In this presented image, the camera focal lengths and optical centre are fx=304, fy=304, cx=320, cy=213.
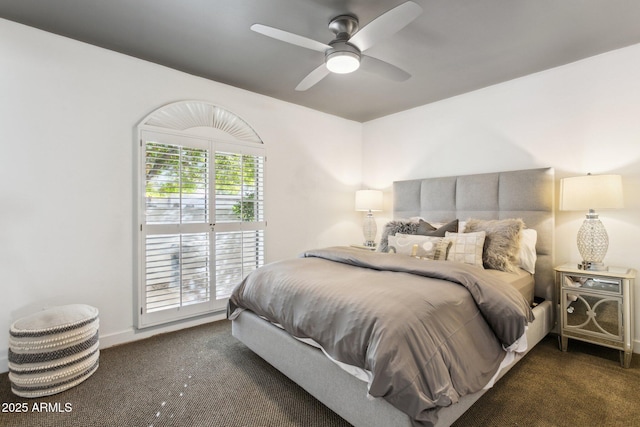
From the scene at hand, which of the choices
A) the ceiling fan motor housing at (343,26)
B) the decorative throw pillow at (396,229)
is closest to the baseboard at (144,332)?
the decorative throw pillow at (396,229)

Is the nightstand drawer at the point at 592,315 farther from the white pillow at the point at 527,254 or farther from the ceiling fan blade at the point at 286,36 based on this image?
the ceiling fan blade at the point at 286,36

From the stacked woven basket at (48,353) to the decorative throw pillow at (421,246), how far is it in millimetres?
2565

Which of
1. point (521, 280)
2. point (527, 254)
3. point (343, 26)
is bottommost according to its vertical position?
point (521, 280)

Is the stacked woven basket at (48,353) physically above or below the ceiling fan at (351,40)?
below

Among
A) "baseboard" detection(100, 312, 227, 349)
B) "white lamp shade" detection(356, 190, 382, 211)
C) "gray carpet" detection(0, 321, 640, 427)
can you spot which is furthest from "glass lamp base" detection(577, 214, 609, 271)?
"baseboard" detection(100, 312, 227, 349)

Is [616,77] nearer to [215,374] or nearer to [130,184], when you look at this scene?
[215,374]

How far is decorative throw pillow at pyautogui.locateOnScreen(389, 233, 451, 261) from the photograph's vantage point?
2.66 metres

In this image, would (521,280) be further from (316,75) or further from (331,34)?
(331,34)

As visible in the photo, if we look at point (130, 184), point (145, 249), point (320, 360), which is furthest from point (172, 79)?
point (320, 360)

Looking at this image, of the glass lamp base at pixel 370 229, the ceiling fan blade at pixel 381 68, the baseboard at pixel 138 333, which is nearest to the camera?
the ceiling fan blade at pixel 381 68

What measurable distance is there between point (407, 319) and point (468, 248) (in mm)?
1446

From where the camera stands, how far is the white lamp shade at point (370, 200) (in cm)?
416

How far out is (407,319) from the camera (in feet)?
4.73

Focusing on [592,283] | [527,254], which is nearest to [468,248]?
[527,254]
